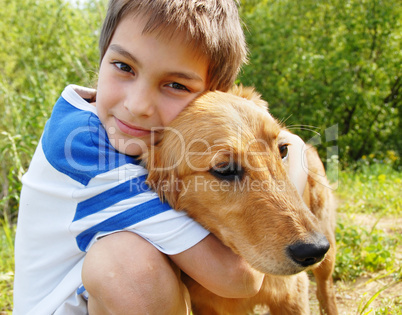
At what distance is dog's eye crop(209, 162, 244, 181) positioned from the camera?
1963mm

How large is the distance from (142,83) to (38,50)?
6557mm

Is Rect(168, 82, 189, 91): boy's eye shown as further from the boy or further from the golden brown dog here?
the golden brown dog

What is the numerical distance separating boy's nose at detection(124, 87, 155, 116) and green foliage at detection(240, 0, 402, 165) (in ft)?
21.3

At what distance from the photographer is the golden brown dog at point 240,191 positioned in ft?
5.96

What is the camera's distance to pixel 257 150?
202 cm

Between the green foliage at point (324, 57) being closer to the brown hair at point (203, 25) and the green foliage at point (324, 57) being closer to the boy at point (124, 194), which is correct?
the brown hair at point (203, 25)

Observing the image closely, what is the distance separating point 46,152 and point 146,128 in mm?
564

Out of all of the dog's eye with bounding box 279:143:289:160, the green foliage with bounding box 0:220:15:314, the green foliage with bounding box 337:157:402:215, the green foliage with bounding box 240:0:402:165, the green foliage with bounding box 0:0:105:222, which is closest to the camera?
the dog's eye with bounding box 279:143:289:160

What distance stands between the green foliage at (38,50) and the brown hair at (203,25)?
2.78 m

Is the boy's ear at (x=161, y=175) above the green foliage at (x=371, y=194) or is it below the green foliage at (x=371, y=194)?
above

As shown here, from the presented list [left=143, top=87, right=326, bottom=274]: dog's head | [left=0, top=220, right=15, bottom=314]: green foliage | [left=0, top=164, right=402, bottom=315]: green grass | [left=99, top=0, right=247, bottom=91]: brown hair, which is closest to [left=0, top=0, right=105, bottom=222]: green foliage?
[left=0, top=220, right=15, bottom=314]: green foliage

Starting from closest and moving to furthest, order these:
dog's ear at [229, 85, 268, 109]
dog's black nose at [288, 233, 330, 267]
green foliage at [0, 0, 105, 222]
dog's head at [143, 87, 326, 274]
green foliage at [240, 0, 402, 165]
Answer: dog's black nose at [288, 233, 330, 267]
dog's head at [143, 87, 326, 274]
dog's ear at [229, 85, 268, 109]
green foliage at [0, 0, 105, 222]
green foliage at [240, 0, 402, 165]

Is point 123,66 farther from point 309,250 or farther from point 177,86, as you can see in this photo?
point 309,250

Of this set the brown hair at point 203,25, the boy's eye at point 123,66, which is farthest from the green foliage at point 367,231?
the boy's eye at point 123,66
